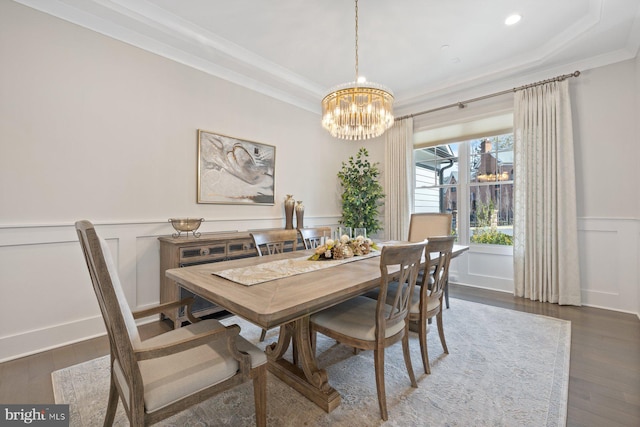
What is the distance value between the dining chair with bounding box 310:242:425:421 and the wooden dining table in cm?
12

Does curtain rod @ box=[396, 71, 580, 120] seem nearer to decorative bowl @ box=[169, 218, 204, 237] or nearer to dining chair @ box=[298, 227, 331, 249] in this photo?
dining chair @ box=[298, 227, 331, 249]

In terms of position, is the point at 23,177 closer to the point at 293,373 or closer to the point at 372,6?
the point at 293,373

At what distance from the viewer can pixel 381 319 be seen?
1.53 meters

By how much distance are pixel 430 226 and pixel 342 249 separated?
1787 millimetres

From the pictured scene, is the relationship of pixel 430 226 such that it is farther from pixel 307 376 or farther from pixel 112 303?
pixel 112 303

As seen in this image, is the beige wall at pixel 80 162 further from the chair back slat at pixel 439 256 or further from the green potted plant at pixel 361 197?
the chair back slat at pixel 439 256

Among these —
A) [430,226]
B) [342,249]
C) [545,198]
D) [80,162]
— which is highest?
[80,162]

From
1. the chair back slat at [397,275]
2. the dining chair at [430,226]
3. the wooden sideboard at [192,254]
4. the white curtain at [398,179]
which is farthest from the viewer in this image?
the white curtain at [398,179]

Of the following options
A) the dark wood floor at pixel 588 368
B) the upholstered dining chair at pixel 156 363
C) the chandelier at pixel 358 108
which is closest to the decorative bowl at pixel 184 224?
the dark wood floor at pixel 588 368

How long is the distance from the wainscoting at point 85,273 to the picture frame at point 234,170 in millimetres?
325

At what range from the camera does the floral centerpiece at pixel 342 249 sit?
7.06 feet

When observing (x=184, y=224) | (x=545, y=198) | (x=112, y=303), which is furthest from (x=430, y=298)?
(x=545, y=198)

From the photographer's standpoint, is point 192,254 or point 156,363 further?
point 192,254

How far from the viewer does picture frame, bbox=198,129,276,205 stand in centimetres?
323
